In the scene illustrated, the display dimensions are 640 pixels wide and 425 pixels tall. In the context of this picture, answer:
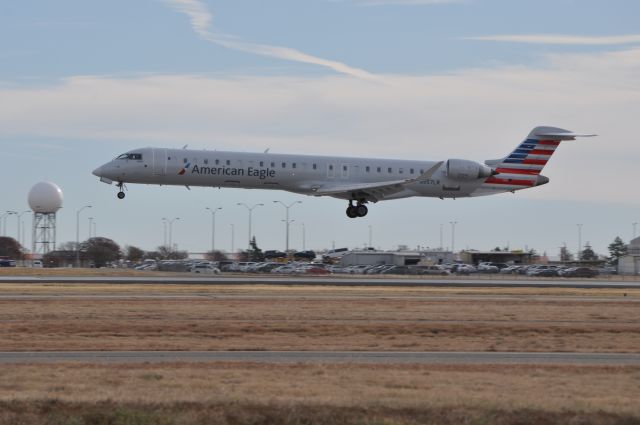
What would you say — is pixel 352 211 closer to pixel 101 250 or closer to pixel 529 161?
pixel 529 161

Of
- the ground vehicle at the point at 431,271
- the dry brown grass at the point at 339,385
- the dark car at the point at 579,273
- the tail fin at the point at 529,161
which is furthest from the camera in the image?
the dark car at the point at 579,273

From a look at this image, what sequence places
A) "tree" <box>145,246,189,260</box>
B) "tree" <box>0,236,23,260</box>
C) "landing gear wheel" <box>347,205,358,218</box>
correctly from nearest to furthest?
"landing gear wheel" <box>347,205,358,218</box>, "tree" <box>145,246,189,260</box>, "tree" <box>0,236,23,260</box>

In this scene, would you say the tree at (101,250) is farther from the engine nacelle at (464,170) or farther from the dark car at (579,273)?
the engine nacelle at (464,170)

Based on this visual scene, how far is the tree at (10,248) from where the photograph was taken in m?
172

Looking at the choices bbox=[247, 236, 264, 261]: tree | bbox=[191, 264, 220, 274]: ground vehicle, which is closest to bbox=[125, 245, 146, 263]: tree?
bbox=[247, 236, 264, 261]: tree

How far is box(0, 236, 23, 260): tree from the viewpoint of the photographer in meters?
172

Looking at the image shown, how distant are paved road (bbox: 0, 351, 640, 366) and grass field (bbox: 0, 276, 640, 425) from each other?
3.18ft

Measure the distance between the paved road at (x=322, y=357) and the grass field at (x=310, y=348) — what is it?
969 millimetres

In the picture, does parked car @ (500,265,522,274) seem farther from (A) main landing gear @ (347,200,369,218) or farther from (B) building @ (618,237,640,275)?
(A) main landing gear @ (347,200,369,218)

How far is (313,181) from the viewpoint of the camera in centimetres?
6141

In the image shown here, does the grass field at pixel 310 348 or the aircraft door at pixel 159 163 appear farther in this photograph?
the aircraft door at pixel 159 163

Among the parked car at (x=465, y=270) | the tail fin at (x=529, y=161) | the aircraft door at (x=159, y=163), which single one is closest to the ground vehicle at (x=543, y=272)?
the parked car at (x=465, y=270)

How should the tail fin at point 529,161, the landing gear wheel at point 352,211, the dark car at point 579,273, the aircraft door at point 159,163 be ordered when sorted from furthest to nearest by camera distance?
the dark car at point 579,273, the tail fin at point 529,161, the landing gear wheel at point 352,211, the aircraft door at point 159,163

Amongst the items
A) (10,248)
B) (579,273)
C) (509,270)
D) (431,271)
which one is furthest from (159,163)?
(10,248)
